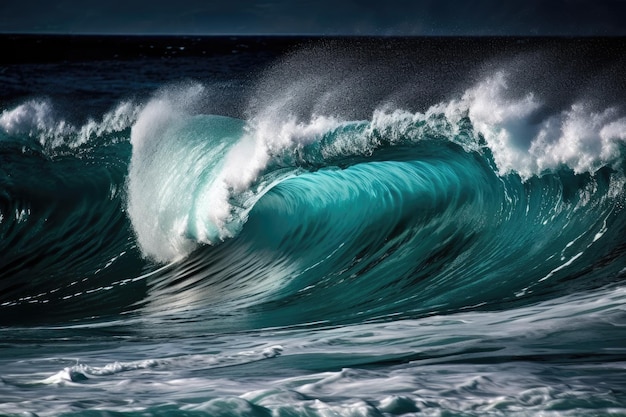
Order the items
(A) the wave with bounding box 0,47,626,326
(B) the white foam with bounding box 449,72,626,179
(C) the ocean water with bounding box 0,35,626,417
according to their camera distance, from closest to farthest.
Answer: (C) the ocean water with bounding box 0,35,626,417 → (A) the wave with bounding box 0,47,626,326 → (B) the white foam with bounding box 449,72,626,179

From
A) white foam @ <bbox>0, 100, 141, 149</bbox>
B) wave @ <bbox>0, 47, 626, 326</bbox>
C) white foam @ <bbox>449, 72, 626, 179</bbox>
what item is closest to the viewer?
wave @ <bbox>0, 47, 626, 326</bbox>

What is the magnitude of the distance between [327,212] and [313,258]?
0.81 meters

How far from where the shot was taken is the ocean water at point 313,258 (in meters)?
2.67

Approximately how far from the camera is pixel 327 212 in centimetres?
625

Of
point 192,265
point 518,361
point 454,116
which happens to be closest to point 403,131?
point 454,116

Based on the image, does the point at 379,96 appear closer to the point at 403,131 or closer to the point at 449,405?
the point at 403,131

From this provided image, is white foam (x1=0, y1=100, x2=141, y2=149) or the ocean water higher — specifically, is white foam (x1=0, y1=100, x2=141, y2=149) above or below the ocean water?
above

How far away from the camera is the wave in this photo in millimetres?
4703

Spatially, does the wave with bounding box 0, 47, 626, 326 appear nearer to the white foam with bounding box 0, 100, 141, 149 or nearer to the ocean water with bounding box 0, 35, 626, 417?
the ocean water with bounding box 0, 35, 626, 417

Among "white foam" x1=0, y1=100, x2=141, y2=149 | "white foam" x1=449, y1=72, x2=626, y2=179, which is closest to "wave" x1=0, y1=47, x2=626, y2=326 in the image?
"white foam" x1=449, y1=72, x2=626, y2=179

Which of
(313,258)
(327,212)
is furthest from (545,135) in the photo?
(313,258)

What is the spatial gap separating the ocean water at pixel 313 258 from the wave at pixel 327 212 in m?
0.02

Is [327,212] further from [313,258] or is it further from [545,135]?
[545,135]

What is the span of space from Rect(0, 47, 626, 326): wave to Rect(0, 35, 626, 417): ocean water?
20mm
